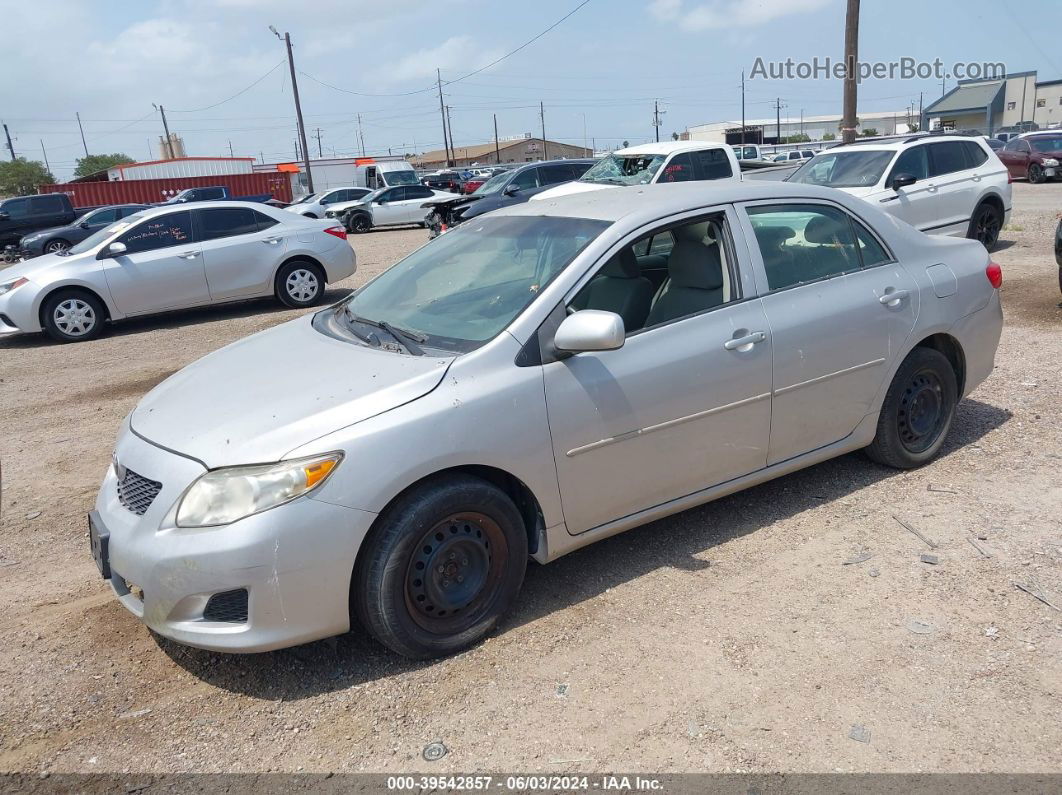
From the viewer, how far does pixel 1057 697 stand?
9.74 feet

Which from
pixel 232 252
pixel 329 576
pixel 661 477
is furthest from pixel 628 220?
pixel 232 252

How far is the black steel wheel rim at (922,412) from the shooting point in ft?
15.7

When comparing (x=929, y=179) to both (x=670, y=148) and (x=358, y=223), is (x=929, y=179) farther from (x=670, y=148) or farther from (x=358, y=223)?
(x=358, y=223)

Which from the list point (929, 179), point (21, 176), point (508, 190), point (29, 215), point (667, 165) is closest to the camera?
point (929, 179)

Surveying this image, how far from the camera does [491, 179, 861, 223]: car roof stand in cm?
407

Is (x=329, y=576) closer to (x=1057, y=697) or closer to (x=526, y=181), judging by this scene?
(x=1057, y=697)

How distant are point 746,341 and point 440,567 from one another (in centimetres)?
175

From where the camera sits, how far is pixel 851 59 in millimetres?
20828

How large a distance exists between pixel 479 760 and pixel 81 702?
1571 mm

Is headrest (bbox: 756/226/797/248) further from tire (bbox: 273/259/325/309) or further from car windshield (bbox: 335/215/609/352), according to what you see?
tire (bbox: 273/259/325/309)

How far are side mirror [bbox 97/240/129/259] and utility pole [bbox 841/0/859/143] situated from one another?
16.6 m

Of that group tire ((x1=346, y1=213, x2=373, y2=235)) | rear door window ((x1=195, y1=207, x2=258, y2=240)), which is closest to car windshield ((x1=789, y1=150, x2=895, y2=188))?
rear door window ((x1=195, y1=207, x2=258, y2=240))

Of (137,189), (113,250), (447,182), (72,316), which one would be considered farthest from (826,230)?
A: (137,189)

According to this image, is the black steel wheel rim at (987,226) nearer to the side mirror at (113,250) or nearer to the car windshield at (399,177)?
the side mirror at (113,250)
